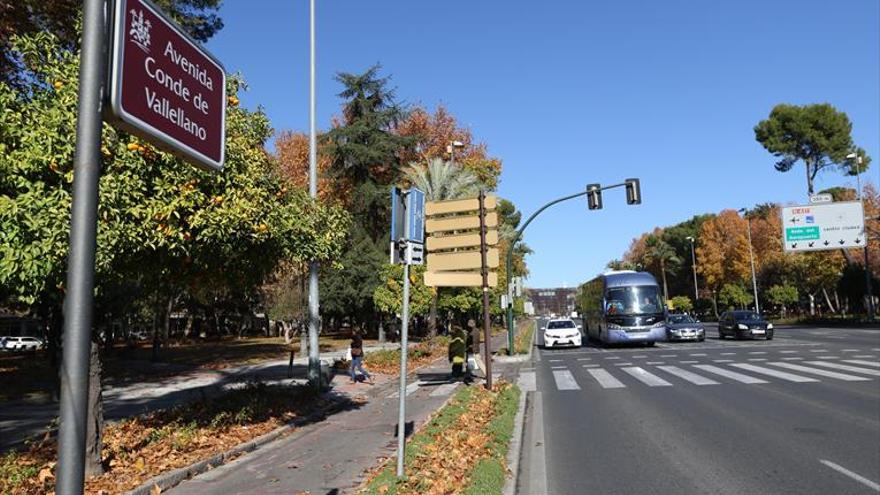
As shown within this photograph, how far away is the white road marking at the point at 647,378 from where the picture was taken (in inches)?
605

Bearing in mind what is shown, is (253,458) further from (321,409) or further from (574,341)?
(574,341)

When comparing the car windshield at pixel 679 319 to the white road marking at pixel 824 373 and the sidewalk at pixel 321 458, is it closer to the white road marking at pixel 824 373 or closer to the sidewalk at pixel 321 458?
the white road marking at pixel 824 373

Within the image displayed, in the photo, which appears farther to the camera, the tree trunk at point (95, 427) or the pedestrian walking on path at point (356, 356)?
the pedestrian walking on path at point (356, 356)

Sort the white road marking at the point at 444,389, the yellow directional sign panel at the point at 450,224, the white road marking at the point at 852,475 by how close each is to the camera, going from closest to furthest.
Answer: the white road marking at the point at 852,475 → the yellow directional sign panel at the point at 450,224 → the white road marking at the point at 444,389

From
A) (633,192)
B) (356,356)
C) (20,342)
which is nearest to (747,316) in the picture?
(633,192)

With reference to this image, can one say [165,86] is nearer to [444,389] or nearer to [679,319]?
[444,389]

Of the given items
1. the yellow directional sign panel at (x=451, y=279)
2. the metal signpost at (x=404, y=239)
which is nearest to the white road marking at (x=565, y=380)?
the yellow directional sign panel at (x=451, y=279)

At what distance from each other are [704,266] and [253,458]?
74082 mm

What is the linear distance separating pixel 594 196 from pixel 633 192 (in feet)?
4.85

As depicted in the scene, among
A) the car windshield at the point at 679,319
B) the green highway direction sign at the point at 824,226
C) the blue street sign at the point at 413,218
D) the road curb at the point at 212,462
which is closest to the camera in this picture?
the road curb at the point at 212,462

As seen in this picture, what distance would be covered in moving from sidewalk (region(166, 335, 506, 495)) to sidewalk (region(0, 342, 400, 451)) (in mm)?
3308

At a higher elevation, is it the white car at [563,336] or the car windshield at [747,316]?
the car windshield at [747,316]

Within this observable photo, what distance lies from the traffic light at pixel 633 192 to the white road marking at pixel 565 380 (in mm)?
7835

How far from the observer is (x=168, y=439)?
28.2 feet
